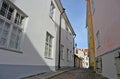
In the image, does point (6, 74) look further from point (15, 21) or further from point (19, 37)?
point (15, 21)

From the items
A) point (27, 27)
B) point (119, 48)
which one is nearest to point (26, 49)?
point (27, 27)

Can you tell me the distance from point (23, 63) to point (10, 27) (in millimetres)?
1622

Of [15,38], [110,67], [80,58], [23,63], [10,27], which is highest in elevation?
[10,27]

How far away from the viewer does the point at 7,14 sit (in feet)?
15.1

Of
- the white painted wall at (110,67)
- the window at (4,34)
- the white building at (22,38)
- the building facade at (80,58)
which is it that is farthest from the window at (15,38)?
the building facade at (80,58)

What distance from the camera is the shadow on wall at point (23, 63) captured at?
4.24 m

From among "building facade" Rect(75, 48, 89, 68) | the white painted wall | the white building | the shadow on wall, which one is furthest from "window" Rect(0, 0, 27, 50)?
"building facade" Rect(75, 48, 89, 68)

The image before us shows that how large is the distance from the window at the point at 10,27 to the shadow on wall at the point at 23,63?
0.33 m

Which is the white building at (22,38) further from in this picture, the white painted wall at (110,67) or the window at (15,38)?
the white painted wall at (110,67)

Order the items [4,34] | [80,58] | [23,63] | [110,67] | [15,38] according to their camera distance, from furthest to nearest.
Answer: [80,58]
[110,67]
[23,63]
[15,38]
[4,34]

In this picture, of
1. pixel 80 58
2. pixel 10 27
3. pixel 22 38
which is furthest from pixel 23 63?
pixel 80 58

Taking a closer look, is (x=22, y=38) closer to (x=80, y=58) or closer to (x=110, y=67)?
(x=110, y=67)

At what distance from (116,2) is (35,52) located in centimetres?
443

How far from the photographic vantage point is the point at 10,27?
15.3 feet
